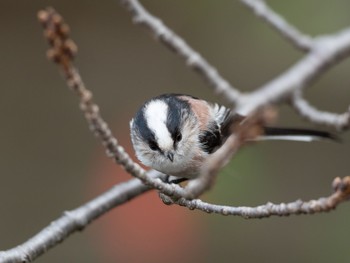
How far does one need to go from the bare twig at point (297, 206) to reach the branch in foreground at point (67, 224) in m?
0.40

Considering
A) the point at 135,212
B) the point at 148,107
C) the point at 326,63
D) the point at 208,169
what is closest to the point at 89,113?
the point at 208,169

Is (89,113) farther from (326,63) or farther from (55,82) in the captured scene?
(55,82)

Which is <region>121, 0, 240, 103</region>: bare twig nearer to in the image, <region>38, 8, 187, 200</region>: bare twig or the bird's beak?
<region>38, 8, 187, 200</region>: bare twig

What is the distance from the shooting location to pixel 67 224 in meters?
1.72

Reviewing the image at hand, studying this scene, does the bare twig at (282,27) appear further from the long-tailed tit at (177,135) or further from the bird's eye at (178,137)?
the bird's eye at (178,137)

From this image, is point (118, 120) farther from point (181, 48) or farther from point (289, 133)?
point (181, 48)

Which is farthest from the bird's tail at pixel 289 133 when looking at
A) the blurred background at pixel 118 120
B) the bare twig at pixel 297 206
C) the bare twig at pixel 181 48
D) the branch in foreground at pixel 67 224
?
the bare twig at pixel 181 48

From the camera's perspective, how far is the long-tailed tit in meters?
2.01

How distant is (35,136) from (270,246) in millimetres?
1089

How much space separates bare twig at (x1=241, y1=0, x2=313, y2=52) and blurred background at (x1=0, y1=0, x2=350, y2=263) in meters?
2.00

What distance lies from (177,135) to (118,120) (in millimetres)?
968

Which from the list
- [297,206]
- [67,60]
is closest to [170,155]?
[297,206]

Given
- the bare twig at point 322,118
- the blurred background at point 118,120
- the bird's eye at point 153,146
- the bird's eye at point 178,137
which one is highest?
the blurred background at point 118,120

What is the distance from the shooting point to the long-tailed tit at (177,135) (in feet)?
6.60
